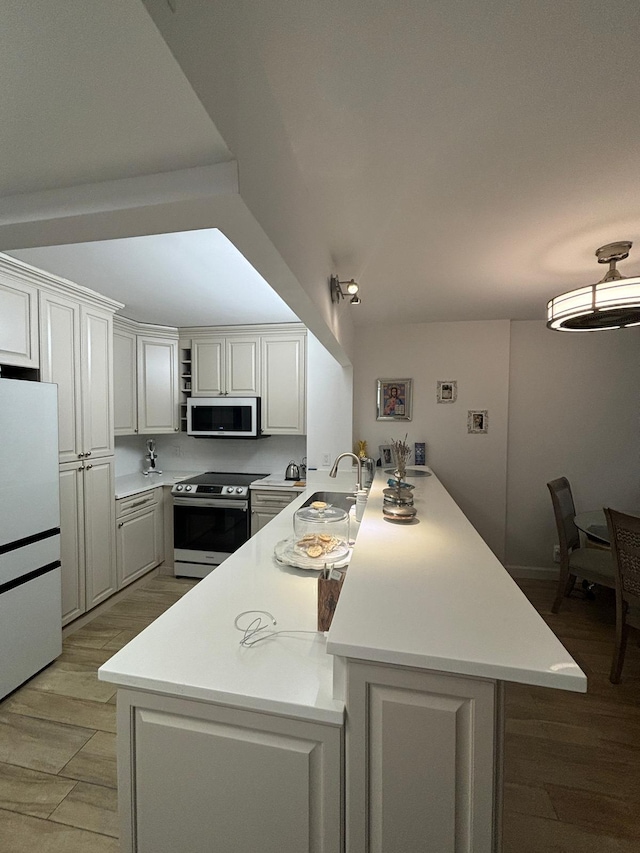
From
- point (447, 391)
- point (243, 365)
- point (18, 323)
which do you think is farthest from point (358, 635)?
point (243, 365)

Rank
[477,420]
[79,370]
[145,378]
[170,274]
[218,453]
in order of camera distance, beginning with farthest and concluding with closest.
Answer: [218,453]
[145,378]
[477,420]
[79,370]
[170,274]

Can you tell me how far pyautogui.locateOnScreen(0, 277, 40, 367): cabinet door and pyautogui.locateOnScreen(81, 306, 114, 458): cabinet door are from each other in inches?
14.5

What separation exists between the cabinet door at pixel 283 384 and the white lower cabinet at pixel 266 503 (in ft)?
1.98

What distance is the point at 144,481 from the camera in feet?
12.0

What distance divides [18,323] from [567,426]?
4.04m

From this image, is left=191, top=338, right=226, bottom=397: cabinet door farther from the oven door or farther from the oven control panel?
the oven door

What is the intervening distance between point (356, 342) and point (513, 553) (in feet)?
7.78

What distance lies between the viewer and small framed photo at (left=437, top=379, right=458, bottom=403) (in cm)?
340

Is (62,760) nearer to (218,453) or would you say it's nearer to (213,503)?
(213,503)

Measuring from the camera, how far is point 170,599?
312cm

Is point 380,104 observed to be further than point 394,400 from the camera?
No

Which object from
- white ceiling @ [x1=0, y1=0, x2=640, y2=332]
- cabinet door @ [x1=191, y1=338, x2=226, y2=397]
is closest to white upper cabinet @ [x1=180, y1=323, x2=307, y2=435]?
cabinet door @ [x1=191, y1=338, x2=226, y2=397]

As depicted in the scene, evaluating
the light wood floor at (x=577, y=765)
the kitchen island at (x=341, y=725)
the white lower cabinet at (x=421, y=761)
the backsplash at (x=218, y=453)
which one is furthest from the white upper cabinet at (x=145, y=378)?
the light wood floor at (x=577, y=765)

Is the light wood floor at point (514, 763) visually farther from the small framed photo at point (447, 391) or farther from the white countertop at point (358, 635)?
the small framed photo at point (447, 391)
